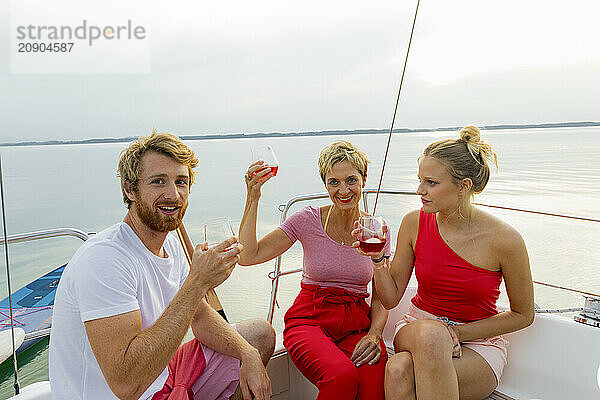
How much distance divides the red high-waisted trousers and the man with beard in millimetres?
218

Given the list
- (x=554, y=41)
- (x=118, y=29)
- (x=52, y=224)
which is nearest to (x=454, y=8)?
(x=554, y=41)

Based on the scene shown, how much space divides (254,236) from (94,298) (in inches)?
32.2

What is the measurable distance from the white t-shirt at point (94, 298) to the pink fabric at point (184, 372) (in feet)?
0.38

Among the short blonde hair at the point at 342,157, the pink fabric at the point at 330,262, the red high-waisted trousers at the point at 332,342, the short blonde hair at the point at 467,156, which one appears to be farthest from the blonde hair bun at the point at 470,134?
the red high-waisted trousers at the point at 332,342

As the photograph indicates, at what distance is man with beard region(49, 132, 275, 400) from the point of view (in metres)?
1.32

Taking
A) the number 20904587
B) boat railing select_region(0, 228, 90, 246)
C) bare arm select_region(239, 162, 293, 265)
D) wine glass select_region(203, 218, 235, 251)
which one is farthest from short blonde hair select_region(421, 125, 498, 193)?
the number 20904587

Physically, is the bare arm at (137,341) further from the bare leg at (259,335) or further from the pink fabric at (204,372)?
the bare leg at (259,335)

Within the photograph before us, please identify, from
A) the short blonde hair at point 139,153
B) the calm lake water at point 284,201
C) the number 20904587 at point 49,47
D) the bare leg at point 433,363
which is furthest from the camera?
the calm lake water at point 284,201

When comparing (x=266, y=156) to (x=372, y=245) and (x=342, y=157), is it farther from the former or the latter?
(x=372, y=245)

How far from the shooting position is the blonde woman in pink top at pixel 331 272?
1.94 m

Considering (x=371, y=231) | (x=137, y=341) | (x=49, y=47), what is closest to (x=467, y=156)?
(x=371, y=231)

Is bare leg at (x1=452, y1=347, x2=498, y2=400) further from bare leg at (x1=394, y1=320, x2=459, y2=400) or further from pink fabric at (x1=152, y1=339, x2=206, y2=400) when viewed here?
pink fabric at (x1=152, y1=339, x2=206, y2=400)

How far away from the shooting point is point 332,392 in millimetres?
1800

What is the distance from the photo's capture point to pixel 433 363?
66.8 inches
